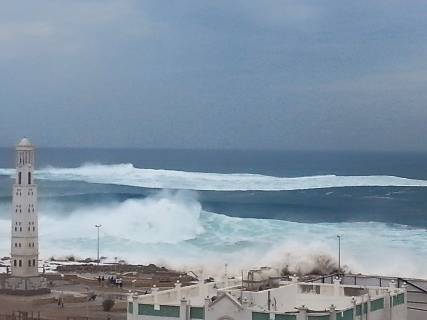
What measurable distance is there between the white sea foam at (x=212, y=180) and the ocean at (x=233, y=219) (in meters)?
0.13

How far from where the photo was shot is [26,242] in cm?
3709

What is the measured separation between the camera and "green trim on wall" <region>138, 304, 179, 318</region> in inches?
786

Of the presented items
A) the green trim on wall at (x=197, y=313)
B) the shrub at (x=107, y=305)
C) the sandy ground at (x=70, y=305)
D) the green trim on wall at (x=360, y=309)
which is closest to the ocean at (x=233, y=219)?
the sandy ground at (x=70, y=305)

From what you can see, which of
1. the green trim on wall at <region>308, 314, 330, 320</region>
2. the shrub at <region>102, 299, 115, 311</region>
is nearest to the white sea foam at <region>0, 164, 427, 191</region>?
the shrub at <region>102, 299, 115, 311</region>

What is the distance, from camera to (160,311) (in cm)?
2017

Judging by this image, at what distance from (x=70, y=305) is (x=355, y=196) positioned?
6439 centimetres

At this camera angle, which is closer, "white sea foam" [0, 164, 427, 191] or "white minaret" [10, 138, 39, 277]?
"white minaret" [10, 138, 39, 277]

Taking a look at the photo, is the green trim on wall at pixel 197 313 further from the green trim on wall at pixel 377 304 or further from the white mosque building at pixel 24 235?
the white mosque building at pixel 24 235

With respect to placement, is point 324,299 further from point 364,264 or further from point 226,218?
point 226,218

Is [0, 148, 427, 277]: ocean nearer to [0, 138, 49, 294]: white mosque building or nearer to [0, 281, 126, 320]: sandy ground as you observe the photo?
[0, 281, 126, 320]: sandy ground

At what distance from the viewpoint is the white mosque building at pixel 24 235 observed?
36625 mm

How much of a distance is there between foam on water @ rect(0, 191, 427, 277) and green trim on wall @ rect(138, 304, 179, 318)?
85.3ft

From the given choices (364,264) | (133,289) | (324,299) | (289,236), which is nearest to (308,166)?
(289,236)

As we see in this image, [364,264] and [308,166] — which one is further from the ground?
[308,166]
